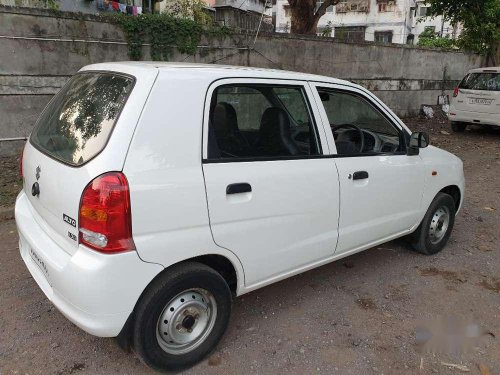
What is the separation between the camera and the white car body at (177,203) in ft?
7.01

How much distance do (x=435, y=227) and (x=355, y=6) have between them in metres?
33.3

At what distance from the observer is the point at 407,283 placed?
3.71 meters

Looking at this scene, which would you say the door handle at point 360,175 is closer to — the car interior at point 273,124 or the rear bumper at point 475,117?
the car interior at point 273,124

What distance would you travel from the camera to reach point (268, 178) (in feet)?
8.54

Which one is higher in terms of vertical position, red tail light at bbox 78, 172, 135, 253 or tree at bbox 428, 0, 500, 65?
tree at bbox 428, 0, 500, 65

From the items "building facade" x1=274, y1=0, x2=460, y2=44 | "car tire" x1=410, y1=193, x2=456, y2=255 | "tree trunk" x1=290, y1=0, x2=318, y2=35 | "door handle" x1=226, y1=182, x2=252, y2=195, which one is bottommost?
"car tire" x1=410, y1=193, x2=456, y2=255

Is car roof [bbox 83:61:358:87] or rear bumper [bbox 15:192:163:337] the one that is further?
car roof [bbox 83:61:358:87]

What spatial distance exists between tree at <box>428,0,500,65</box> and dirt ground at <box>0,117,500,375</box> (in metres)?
10.8

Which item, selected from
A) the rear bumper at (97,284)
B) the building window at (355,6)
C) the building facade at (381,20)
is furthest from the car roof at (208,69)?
the building window at (355,6)

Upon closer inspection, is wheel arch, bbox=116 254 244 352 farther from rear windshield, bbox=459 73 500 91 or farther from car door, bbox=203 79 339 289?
rear windshield, bbox=459 73 500 91

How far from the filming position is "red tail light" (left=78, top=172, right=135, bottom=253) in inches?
81.5

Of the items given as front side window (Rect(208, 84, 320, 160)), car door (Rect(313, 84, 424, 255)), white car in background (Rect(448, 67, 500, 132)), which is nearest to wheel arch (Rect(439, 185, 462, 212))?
car door (Rect(313, 84, 424, 255))

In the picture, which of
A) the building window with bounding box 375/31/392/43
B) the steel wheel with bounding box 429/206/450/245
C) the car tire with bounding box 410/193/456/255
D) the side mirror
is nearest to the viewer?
the side mirror

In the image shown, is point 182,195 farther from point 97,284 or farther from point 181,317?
point 181,317
